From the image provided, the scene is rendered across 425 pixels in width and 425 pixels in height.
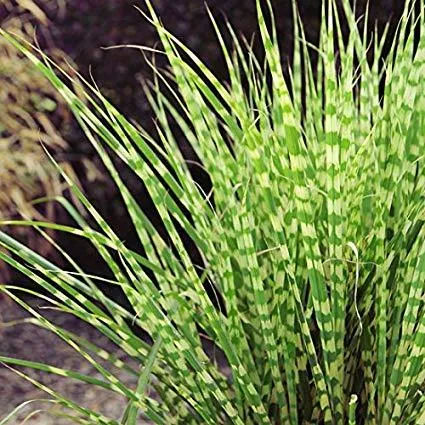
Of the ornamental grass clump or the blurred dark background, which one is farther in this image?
the blurred dark background

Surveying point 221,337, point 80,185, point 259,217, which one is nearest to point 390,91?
point 259,217

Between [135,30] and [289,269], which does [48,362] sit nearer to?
[135,30]

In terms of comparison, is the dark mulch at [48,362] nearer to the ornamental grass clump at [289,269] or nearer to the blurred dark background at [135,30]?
the blurred dark background at [135,30]

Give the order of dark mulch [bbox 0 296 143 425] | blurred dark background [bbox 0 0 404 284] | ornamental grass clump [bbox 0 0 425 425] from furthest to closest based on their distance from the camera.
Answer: blurred dark background [bbox 0 0 404 284] → dark mulch [bbox 0 296 143 425] → ornamental grass clump [bbox 0 0 425 425]

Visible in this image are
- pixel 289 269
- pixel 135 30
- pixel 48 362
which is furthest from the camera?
pixel 135 30

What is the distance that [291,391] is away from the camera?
1103 millimetres

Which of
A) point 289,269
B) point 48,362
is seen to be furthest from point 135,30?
point 289,269

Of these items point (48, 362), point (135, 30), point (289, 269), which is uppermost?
point (135, 30)

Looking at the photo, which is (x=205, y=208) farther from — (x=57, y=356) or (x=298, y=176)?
(x=57, y=356)

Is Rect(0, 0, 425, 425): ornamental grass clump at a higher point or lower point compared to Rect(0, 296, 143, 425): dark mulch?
higher

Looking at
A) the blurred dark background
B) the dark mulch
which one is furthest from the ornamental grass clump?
the blurred dark background

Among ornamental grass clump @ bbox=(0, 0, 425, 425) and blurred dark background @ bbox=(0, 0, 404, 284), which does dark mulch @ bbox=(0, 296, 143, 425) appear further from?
ornamental grass clump @ bbox=(0, 0, 425, 425)

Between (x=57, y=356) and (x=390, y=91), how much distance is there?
1705 millimetres

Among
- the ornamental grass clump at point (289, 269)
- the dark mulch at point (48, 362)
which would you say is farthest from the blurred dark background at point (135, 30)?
the ornamental grass clump at point (289, 269)
